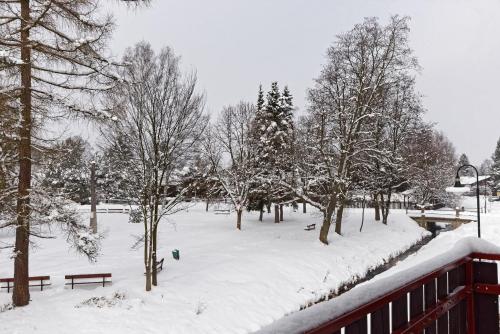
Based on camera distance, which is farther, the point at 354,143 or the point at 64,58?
the point at 354,143

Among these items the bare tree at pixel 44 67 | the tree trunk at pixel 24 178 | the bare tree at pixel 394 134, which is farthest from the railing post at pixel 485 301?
the bare tree at pixel 394 134

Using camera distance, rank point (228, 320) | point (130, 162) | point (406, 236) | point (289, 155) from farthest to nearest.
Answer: point (406, 236)
point (289, 155)
point (130, 162)
point (228, 320)

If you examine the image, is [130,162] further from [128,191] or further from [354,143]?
[354,143]

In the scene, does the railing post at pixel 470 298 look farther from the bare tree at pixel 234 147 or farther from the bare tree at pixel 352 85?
the bare tree at pixel 234 147

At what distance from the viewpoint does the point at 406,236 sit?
1161 inches

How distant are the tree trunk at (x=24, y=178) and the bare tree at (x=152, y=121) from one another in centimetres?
277

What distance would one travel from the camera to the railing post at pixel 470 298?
3424mm

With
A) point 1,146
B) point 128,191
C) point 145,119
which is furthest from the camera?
point 128,191

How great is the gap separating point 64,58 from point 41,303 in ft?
26.8

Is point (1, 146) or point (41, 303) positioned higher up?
point (1, 146)

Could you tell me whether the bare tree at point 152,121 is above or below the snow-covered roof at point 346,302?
above

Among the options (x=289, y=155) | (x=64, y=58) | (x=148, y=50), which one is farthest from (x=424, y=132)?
(x=64, y=58)

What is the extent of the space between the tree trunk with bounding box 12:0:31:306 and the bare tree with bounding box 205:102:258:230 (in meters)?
21.0

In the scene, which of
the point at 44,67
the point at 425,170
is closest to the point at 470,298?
the point at 44,67
